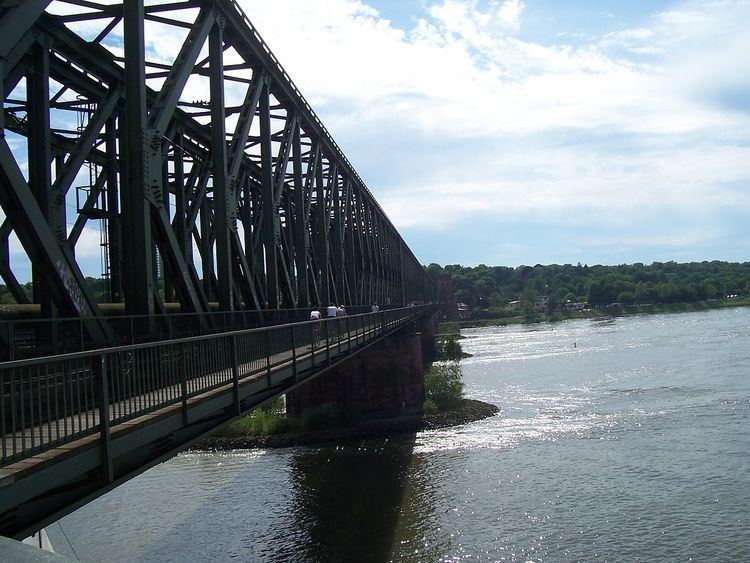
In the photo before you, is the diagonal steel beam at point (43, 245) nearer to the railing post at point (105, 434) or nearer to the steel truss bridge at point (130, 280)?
the steel truss bridge at point (130, 280)

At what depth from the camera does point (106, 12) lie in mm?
17344

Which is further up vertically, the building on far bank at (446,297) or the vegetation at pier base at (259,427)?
the building on far bank at (446,297)

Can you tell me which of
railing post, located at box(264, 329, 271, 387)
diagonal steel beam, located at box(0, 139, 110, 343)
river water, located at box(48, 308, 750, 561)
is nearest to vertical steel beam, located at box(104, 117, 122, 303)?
river water, located at box(48, 308, 750, 561)

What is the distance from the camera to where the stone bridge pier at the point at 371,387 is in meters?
41.6

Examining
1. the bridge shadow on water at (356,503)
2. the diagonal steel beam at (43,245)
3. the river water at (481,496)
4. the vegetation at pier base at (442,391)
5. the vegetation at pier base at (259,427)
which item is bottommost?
the bridge shadow on water at (356,503)

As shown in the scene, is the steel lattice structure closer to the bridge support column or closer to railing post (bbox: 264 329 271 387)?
railing post (bbox: 264 329 271 387)

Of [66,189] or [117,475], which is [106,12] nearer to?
[66,189]

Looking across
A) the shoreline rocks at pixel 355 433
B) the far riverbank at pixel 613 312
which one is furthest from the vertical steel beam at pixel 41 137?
the far riverbank at pixel 613 312

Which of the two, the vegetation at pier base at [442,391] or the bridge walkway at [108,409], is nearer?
the bridge walkway at [108,409]

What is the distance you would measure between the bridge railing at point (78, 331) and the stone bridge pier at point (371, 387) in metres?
23.8

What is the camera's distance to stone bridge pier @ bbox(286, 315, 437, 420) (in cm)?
4156

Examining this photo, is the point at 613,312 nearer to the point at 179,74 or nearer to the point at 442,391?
the point at 442,391

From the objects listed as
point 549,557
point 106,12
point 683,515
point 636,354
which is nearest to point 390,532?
point 549,557

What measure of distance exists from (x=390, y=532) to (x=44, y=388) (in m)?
16.8
